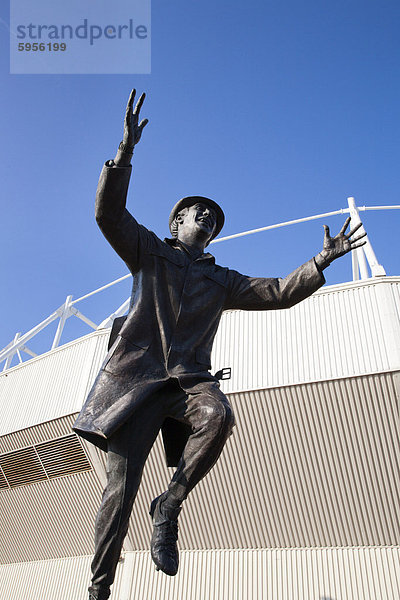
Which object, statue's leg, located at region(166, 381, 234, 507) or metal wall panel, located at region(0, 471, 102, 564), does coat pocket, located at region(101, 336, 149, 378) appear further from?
metal wall panel, located at region(0, 471, 102, 564)

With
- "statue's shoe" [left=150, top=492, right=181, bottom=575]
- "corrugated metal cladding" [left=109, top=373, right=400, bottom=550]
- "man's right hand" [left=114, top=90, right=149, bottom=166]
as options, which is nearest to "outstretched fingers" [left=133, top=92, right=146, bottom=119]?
"man's right hand" [left=114, top=90, right=149, bottom=166]

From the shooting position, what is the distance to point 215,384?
10.8ft

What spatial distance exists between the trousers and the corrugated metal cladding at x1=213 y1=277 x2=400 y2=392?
11462 millimetres

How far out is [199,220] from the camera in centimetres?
389

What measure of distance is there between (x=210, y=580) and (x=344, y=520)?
14.7ft

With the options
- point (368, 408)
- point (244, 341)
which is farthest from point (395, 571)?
point (244, 341)

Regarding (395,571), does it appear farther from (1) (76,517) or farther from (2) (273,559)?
(1) (76,517)

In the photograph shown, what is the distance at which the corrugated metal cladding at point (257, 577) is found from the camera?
14531 mm

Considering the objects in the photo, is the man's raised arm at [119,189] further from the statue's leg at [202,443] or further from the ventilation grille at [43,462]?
the ventilation grille at [43,462]

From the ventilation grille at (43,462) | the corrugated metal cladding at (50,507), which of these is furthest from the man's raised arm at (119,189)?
the ventilation grille at (43,462)

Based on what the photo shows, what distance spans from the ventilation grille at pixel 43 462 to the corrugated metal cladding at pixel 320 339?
19.7 ft

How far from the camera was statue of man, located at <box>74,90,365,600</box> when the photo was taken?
2.94 m

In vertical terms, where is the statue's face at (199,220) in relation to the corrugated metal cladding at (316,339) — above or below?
below

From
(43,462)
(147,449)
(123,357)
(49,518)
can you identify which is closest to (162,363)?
(123,357)
